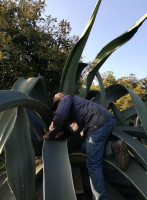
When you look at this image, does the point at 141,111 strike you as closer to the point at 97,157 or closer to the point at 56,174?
the point at 97,157

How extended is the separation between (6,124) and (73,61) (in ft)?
3.64

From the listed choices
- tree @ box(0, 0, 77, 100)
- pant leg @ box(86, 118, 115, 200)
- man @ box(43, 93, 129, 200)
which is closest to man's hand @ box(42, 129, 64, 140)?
man @ box(43, 93, 129, 200)

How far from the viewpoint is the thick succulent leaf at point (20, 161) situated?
1613mm

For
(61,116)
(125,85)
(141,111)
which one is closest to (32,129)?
(61,116)

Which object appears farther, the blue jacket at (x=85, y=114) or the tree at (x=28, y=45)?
the tree at (x=28, y=45)

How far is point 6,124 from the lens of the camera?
1631 mm

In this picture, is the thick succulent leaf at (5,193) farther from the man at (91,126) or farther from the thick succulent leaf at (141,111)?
the thick succulent leaf at (141,111)

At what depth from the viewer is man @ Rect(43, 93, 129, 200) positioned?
6.24 ft

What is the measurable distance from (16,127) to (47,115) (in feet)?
1.49

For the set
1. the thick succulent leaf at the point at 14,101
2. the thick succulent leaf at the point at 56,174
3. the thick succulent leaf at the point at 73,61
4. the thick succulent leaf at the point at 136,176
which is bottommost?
the thick succulent leaf at the point at 136,176

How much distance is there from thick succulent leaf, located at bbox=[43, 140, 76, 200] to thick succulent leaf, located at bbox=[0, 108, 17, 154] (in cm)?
30

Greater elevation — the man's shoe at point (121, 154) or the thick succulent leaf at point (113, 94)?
the thick succulent leaf at point (113, 94)

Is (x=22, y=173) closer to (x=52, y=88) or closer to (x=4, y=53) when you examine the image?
(x=4, y=53)

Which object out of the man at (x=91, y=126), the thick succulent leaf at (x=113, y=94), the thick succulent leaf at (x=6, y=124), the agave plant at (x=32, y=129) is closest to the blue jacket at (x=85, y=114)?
the man at (x=91, y=126)
